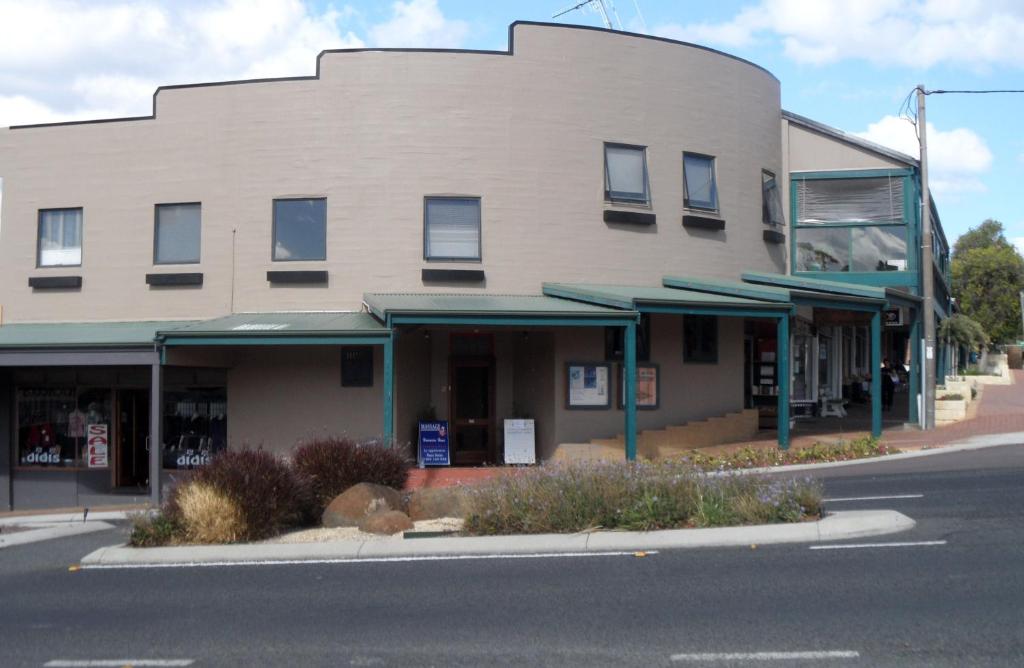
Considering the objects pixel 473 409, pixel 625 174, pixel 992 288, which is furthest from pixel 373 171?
pixel 992 288

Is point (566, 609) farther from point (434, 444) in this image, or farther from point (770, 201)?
point (770, 201)

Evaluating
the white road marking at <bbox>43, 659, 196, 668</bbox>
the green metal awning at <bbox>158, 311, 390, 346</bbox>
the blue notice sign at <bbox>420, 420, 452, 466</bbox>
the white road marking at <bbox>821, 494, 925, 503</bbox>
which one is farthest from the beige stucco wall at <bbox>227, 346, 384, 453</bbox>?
the white road marking at <bbox>43, 659, 196, 668</bbox>

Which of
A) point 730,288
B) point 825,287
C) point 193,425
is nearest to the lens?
point 730,288

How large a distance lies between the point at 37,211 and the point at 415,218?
8.07 meters

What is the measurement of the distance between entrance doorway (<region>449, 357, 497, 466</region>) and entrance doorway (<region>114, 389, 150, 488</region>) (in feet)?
20.9

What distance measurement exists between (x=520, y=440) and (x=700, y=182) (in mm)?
6724

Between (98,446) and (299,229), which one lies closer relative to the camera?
(299,229)

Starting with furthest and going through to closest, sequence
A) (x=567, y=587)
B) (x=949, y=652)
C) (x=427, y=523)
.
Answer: (x=427, y=523) < (x=567, y=587) < (x=949, y=652)

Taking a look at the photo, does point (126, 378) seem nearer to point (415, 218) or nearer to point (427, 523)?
point (415, 218)

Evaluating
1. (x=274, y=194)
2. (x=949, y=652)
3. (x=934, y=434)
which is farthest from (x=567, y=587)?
(x=934, y=434)

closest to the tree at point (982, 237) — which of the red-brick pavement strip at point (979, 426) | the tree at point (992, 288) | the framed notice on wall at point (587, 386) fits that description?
the tree at point (992, 288)

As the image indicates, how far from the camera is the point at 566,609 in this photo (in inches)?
317

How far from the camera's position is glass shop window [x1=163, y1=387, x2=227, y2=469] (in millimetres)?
19766

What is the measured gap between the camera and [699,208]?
69.4 feet
